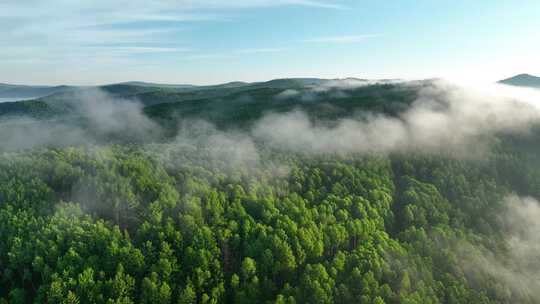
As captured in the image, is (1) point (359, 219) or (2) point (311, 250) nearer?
(2) point (311, 250)

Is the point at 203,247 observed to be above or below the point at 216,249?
above

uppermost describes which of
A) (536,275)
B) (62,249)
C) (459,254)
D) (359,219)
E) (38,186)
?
(38,186)

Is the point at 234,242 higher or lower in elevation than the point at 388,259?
higher

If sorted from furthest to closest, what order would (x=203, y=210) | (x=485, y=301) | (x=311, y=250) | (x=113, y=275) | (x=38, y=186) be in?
1. (x=38, y=186)
2. (x=203, y=210)
3. (x=311, y=250)
4. (x=485, y=301)
5. (x=113, y=275)

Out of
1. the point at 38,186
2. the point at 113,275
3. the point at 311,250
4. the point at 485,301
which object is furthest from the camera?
the point at 38,186

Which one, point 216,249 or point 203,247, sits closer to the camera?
point 203,247

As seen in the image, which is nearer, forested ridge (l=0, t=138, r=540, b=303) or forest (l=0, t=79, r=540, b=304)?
forested ridge (l=0, t=138, r=540, b=303)

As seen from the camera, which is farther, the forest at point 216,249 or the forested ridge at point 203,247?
the forest at point 216,249

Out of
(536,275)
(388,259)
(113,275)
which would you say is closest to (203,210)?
(113,275)

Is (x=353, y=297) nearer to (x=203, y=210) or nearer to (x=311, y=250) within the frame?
(x=311, y=250)

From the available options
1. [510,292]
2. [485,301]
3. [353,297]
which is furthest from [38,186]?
[510,292]
